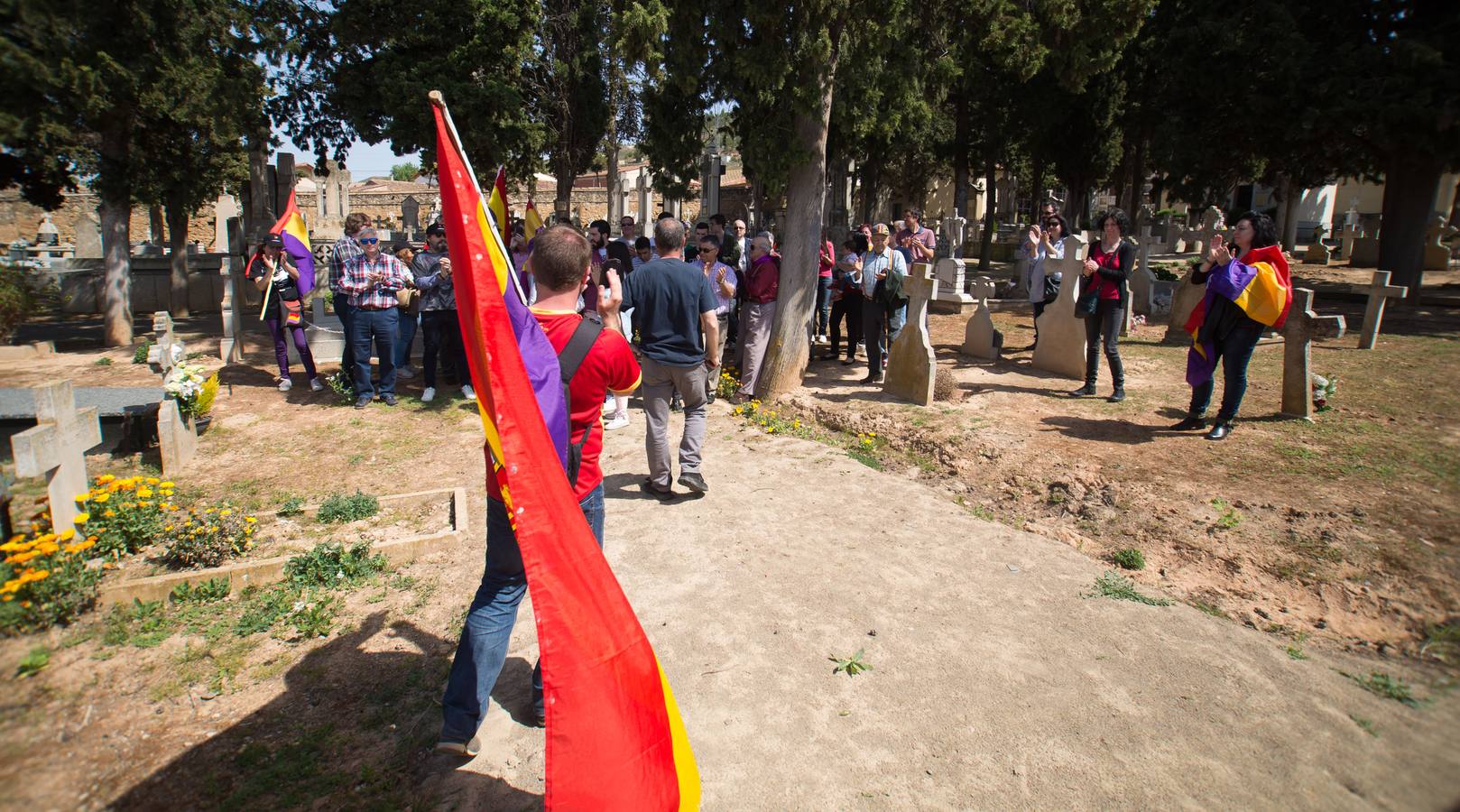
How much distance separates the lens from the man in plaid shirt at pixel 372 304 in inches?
329

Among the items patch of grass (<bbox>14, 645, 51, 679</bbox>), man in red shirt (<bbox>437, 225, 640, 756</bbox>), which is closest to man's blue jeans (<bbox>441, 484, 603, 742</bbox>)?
man in red shirt (<bbox>437, 225, 640, 756</bbox>)

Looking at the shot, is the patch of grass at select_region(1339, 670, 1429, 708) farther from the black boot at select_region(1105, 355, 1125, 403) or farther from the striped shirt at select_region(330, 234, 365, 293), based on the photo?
the striped shirt at select_region(330, 234, 365, 293)

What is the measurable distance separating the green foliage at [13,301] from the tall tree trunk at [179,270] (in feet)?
10.5

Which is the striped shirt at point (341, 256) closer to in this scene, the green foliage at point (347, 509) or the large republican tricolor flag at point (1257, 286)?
the green foliage at point (347, 509)

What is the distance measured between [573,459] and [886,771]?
68.6 inches

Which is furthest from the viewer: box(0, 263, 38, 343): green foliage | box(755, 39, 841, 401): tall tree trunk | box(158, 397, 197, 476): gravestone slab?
box(0, 263, 38, 343): green foliage

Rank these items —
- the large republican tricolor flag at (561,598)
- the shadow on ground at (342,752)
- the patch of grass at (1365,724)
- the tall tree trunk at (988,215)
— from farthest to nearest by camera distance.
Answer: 1. the tall tree trunk at (988,215)
2. the patch of grass at (1365,724)
3. the shadow on ground at (342,752)
4. the large republican tricolor flag at (561,598)

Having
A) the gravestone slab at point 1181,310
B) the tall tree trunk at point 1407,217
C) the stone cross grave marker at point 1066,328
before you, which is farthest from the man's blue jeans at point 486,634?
the tall tree trunk at point 1407,217

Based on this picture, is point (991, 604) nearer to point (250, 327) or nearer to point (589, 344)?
point (589, 344)

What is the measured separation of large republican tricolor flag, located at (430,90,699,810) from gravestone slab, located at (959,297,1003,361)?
8.50m

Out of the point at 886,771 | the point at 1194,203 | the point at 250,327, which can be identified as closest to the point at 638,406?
the point at 886,771

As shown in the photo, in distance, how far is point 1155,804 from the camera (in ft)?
9.68

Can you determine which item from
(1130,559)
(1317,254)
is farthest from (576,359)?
(1317,254)

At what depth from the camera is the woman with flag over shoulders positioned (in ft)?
20.9
